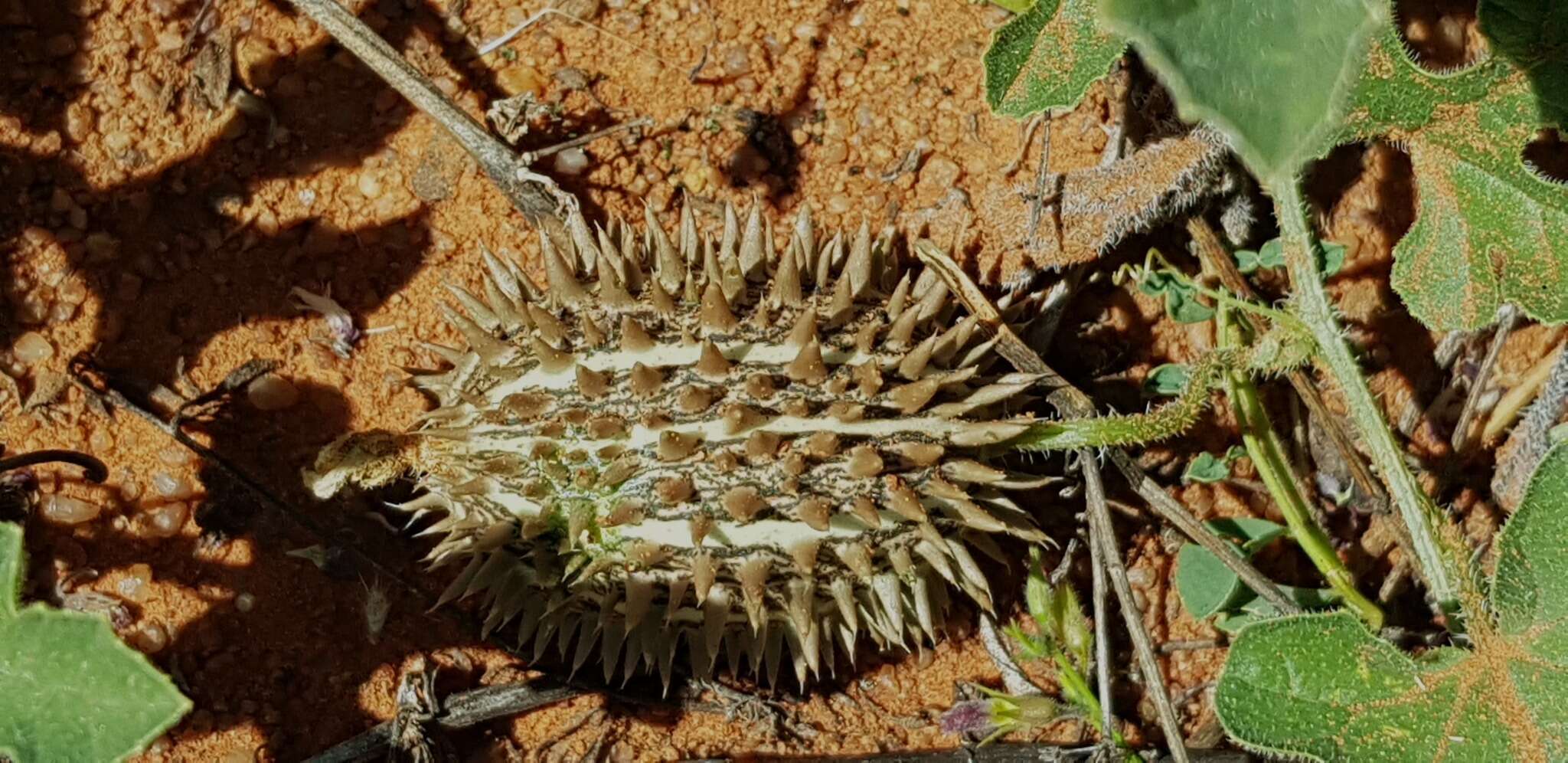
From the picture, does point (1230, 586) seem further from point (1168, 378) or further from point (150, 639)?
point (150, 639)

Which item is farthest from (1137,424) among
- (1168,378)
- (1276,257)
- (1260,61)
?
(1260,61)

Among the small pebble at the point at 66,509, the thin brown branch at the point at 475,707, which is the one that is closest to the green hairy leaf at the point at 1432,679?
the thin brown branch at the point at 475,707

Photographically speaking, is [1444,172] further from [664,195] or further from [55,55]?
[55,55]

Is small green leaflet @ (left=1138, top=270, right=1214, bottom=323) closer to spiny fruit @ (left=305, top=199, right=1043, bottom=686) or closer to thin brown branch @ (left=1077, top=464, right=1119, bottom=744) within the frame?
thin brown branch @ (left=1077, top=464, right=1119, bottom=744)

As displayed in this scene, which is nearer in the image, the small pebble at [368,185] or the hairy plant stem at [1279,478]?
the hairy plant stem at [1279,478]

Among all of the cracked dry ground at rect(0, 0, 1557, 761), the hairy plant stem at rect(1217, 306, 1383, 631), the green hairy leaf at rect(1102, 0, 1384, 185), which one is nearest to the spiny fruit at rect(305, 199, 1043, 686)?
the cracked dry ground at rect(0, 0, 1557, 761)

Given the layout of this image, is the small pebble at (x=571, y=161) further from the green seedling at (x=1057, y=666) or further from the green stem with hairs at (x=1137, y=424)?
the green seedling at (x=1057, y=666)

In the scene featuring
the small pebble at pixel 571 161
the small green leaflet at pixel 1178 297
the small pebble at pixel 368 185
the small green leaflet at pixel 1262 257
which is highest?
the small pebble at pixel 571 161
